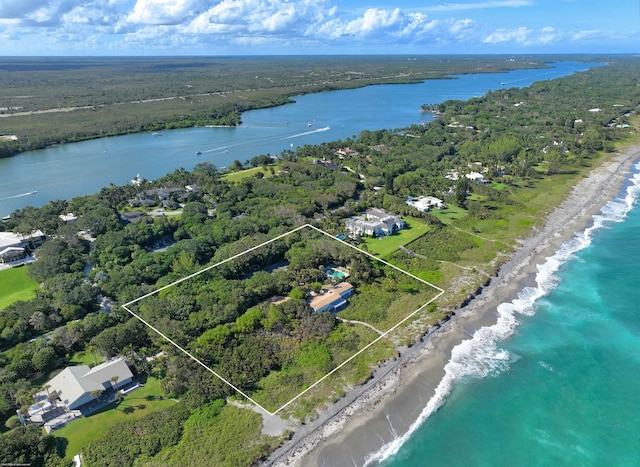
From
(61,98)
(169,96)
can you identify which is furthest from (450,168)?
(61,98)

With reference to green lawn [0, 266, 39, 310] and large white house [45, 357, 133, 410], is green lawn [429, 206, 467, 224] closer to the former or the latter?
large white house [45, 357, 133, 410]

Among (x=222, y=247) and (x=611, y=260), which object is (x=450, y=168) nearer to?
(x=611, y=260)

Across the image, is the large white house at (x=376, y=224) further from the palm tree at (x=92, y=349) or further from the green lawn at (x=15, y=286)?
the green lawn at (x=15, y=286)

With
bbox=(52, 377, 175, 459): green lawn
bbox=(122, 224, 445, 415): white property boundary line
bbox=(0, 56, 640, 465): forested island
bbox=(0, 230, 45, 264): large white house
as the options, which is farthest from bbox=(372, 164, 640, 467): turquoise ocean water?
bbox=(0, 230, 45, 264): large white house

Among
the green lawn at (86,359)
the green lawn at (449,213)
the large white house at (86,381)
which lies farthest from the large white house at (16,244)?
the green lawn at (449,213)

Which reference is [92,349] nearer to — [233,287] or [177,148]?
[233,287]

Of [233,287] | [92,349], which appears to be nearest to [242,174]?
[233,287]
